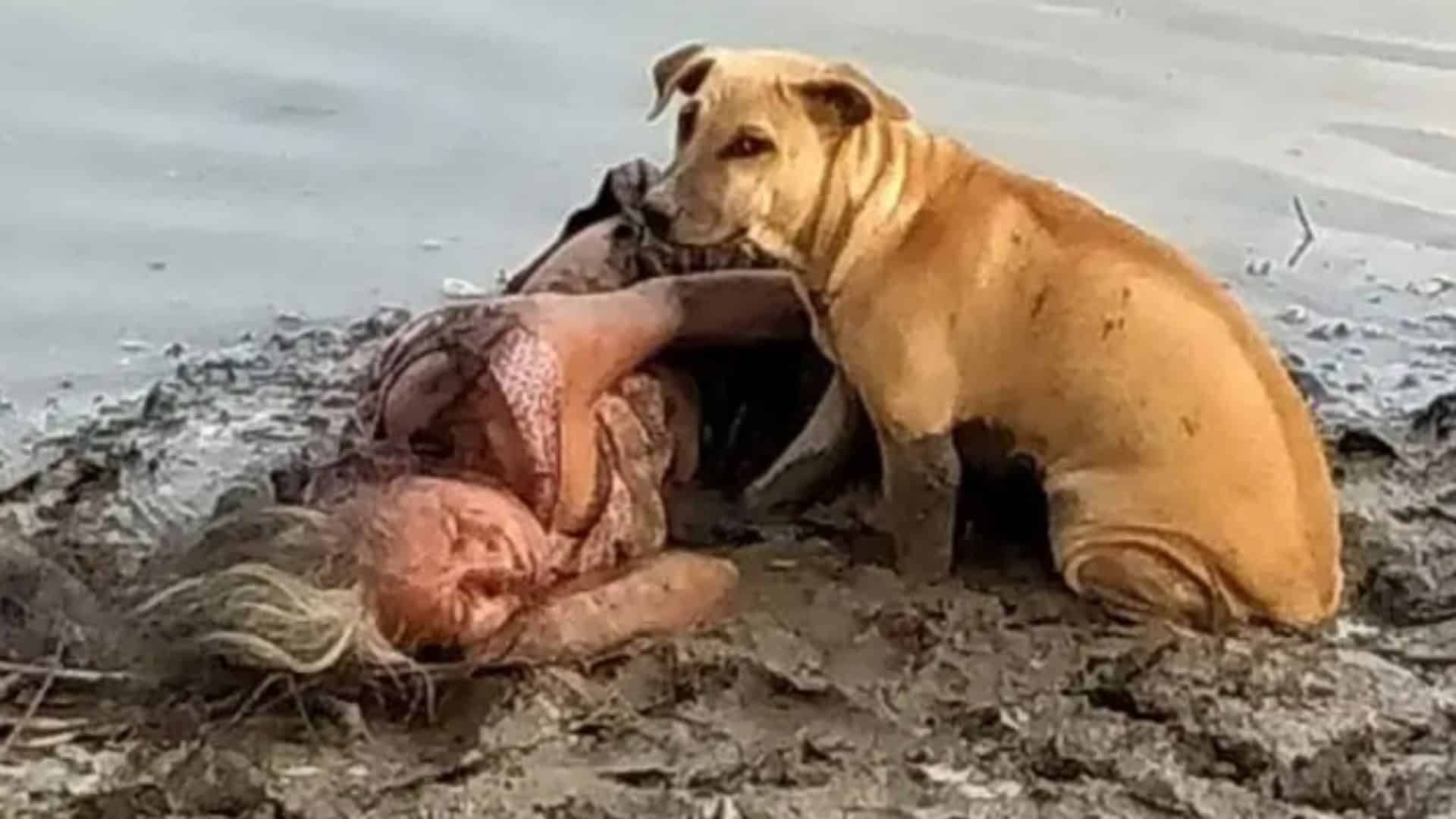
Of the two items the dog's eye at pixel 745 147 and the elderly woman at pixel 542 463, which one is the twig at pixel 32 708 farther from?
the dog's eye at pixel 745 147

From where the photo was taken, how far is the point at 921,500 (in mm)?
4512

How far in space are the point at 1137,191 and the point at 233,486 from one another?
2.31 meters

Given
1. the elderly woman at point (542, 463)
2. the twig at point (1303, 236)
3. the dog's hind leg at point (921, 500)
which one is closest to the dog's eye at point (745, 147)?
the elderly woman at point (542, 463)

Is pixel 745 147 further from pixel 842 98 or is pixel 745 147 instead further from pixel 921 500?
pixel 921 500

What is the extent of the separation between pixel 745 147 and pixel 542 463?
53 cm

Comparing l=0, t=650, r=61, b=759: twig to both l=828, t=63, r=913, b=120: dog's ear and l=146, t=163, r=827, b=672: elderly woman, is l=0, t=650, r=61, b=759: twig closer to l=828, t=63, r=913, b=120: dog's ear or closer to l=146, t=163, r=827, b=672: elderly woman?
l=146, t=163, r=827, b=672: elderly woman

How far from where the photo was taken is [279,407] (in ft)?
17.5

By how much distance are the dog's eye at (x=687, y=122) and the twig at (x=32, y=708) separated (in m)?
1.12

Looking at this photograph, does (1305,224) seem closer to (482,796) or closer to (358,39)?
(358,39)

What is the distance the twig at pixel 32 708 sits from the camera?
4094 millimetres

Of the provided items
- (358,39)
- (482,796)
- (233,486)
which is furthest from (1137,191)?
(482,796)

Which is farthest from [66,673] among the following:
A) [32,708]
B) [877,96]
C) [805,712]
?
[877,96]

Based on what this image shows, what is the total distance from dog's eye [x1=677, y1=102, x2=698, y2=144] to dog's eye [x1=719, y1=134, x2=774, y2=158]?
63 millimetres

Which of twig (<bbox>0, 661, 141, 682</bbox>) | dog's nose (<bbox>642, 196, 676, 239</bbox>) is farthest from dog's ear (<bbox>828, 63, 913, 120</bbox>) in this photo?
twig (<bbox>0, 661, 141, 682</bbox>)
